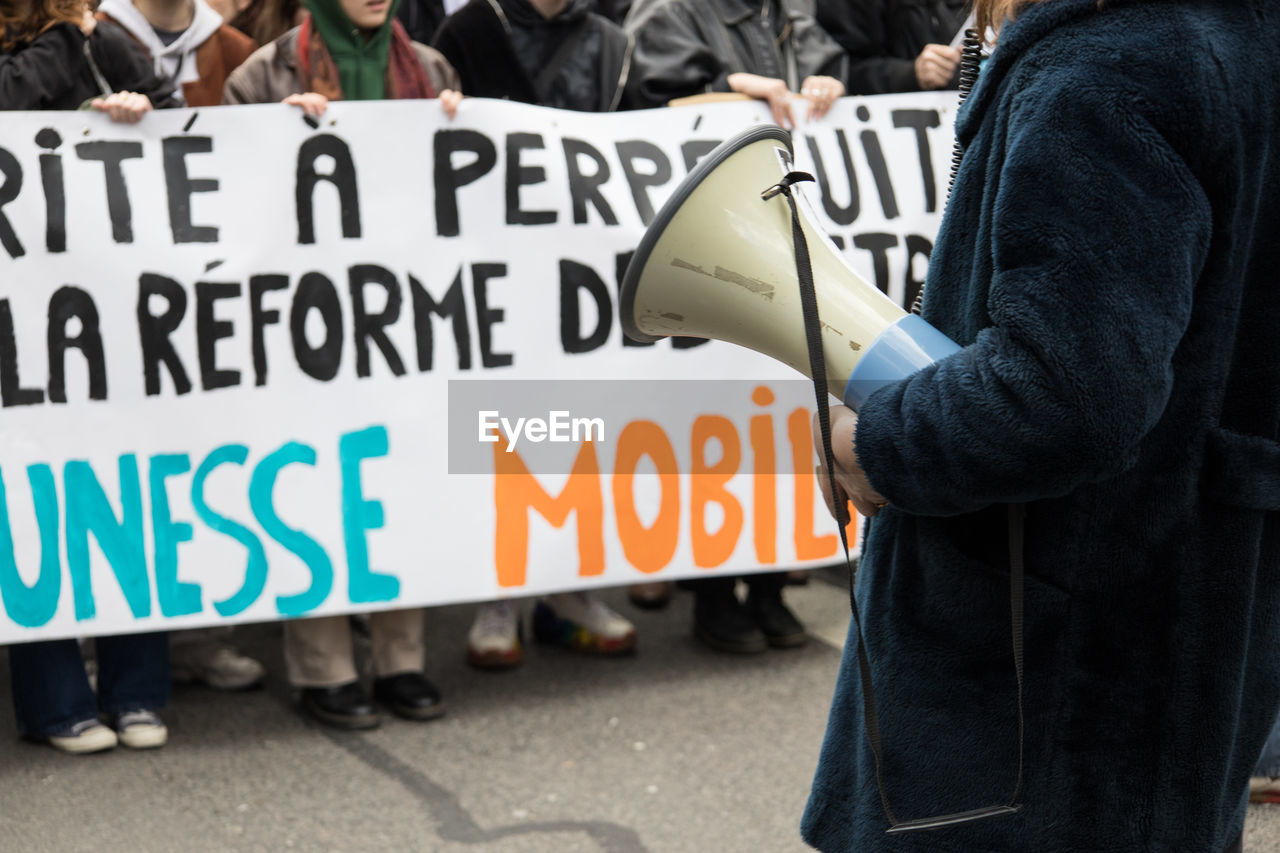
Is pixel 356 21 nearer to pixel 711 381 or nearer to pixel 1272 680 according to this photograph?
pixel 711 381

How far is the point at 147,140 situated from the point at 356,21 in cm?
Answer: 67

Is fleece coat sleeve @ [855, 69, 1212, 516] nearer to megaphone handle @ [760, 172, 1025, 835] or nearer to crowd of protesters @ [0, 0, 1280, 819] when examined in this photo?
megaphone handle @ [760, 172, 1025, 835]

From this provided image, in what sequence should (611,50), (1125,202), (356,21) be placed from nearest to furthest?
(1125,202) < (356,21) < (611,50)

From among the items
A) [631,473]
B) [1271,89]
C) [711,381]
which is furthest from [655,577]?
[1271,89]

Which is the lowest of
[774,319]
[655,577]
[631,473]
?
[655,577]

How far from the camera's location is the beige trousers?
12.1 feet

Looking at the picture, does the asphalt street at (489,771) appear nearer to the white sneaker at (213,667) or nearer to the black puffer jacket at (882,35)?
the white sneaker at (213,667)

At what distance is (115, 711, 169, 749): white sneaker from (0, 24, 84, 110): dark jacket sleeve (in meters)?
1.63

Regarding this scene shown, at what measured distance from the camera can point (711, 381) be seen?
388cm

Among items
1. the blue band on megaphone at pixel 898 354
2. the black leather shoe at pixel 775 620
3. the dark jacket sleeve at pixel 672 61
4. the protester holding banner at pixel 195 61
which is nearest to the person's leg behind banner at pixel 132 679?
the protester holding banner at pixel 195 61

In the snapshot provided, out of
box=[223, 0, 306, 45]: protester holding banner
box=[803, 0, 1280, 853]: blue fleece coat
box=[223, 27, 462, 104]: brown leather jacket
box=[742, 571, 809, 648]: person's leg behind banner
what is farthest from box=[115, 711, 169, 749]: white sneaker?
box=[803, 0, 1280, 853]: blue fleece coat

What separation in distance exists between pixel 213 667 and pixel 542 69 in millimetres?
2079

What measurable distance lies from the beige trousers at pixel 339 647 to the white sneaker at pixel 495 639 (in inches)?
11.2

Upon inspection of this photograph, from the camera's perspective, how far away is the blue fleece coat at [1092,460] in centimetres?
113
